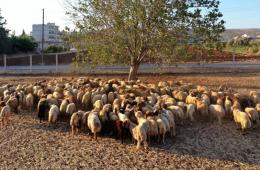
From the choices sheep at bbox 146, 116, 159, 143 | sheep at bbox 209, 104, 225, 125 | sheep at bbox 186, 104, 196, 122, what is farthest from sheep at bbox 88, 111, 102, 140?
sheep at bbox 209, 104, 225, 125

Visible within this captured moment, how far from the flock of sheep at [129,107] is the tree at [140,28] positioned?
441 cm

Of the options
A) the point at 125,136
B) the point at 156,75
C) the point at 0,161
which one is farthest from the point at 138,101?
the point at 156,75

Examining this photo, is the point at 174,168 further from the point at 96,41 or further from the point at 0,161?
the point at 96,41

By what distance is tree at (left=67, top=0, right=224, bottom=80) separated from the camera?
75.8 ft

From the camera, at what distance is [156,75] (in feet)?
106

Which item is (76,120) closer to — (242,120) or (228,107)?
(242,120)

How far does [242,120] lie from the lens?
46.5 ft

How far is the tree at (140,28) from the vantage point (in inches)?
909

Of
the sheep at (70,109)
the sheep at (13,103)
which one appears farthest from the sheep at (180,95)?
the sheep at (13,103)

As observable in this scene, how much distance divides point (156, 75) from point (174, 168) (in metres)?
21.3

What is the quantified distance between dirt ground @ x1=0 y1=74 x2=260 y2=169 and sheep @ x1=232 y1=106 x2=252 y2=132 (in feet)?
0.69

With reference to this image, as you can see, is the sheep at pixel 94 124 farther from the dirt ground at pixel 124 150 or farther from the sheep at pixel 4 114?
the sheep at pixel 4 114

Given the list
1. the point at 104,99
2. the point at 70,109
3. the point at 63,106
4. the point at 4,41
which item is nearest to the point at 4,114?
the point at 63,106

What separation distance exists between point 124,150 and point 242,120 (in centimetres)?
381
